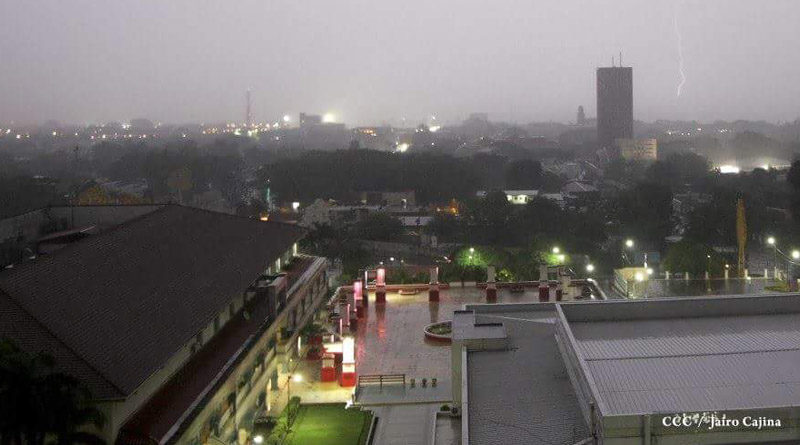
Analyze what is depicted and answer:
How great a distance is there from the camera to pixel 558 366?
1104 cm

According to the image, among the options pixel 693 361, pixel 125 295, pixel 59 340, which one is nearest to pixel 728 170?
pixel 693 361

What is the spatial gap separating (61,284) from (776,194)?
41419mm

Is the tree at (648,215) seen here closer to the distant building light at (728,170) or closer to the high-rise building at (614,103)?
the distant building light at (728,170)

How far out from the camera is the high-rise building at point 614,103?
391ft

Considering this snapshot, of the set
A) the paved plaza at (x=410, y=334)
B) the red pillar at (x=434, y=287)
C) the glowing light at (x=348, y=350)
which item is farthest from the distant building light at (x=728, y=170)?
the glowing light at (x=348, y=350)

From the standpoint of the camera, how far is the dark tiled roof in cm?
929

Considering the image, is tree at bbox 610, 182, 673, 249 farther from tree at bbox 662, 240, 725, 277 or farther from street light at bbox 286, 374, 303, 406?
street light at bbox 286, 374, 303, 406

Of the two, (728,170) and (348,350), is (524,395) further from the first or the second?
(728,170)

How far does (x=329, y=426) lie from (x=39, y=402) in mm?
6213

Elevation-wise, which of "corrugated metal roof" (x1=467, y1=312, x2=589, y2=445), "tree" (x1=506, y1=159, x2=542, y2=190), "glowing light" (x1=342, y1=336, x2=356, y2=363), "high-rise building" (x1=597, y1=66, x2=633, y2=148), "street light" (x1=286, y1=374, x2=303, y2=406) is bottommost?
"street light" (x1=286, y1=374, x2=303, y2=406)

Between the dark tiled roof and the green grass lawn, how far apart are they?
2.29 m

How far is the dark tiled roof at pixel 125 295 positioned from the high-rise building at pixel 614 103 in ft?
357

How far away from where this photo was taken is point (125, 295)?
37.0ft

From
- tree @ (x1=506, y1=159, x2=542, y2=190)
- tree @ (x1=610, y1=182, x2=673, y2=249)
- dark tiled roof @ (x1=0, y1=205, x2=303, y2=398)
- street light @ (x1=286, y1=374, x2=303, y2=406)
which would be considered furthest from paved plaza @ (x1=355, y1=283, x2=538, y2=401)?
tree @ (x1=506, y1=159, x2=542, y2=190)
